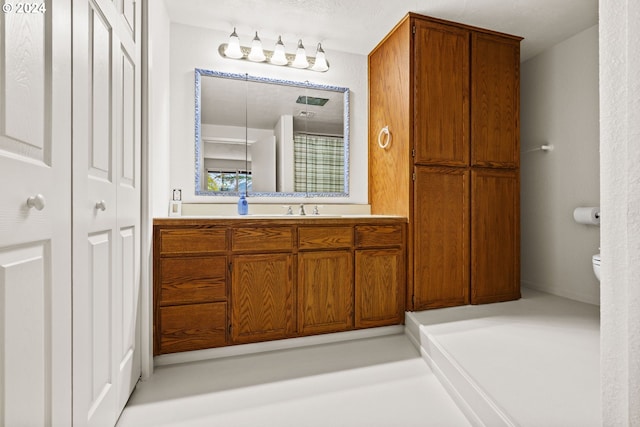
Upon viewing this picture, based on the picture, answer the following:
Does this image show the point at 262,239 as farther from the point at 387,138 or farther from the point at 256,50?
the point at 256,50

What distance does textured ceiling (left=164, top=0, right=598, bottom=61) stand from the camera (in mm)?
2131

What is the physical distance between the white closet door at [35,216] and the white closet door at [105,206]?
0.22ft

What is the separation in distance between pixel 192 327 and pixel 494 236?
2284 mm

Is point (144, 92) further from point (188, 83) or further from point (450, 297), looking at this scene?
point (450, 297)

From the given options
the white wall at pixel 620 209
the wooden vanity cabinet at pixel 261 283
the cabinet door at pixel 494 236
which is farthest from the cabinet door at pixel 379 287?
the white wall at pixel 620 209

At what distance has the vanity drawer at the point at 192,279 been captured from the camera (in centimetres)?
176

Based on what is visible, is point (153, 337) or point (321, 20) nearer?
point (153, 337)

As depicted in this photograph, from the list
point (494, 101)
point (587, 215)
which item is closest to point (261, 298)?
point (494, 101)

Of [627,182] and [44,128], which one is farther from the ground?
[44,128]

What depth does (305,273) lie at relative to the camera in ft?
6.60

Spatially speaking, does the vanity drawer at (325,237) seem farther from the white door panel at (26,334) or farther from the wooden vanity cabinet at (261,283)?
the white door panel at (26,334)

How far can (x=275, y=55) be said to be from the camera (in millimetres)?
2471

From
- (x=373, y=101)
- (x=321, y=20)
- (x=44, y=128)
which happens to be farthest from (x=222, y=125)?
(x=44, y=128)

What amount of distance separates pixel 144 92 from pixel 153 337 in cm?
133
